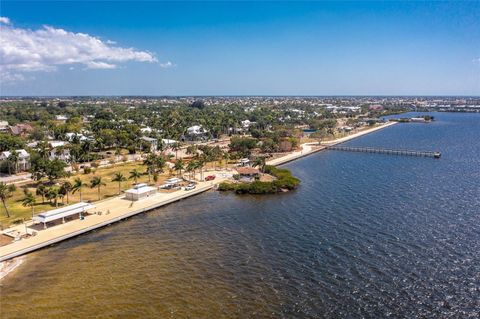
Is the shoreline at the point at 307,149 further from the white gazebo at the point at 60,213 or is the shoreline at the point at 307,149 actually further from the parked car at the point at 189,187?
the white gazebo at the point at 60,213

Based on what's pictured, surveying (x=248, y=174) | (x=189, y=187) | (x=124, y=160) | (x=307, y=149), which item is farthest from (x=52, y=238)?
(x=307, y=149)

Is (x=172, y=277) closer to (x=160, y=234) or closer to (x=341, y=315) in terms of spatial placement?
(x=160, y=234)

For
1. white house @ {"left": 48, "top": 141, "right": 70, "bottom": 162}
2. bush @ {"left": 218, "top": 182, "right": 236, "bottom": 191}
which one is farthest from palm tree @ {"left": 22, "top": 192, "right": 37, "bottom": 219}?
white house @ {"left": 48, "top": 141, "right": 70, "bottom": 162}

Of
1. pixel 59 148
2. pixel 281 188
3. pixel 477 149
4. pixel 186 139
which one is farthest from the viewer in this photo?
pixel 186 139

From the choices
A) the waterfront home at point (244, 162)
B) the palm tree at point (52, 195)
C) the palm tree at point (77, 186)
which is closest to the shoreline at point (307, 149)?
the waterfront home at point (244, 162)

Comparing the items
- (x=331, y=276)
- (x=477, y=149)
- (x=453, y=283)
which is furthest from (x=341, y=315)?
(x=477, y=149)

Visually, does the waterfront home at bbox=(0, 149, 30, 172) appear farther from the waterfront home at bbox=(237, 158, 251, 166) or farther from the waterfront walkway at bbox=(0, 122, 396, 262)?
the waterfront home at bbox=(237, 158, 251, 166)
